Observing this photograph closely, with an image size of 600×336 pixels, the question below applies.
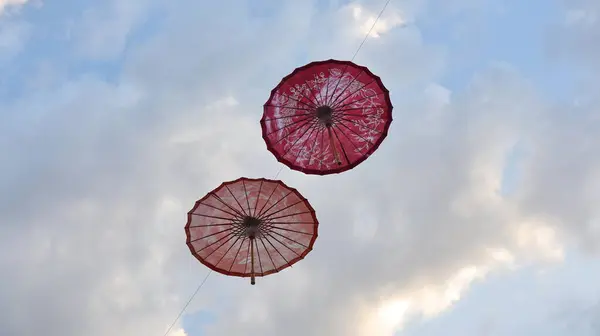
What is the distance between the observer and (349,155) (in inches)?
934

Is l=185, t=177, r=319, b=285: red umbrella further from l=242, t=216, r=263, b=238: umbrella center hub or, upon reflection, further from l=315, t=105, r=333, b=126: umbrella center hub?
l=315, t=105, r=333, b=126: umbrella center hub

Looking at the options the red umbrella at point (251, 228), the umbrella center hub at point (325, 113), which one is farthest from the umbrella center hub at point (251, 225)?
the umbrella center hub at point (325, 113)

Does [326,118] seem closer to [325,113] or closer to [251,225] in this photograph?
[325,113]

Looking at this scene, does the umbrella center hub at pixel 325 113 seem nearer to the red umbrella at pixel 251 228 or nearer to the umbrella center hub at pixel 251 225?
the red umbrella at pixel 251 228

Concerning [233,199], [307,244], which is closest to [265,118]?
[233,199]

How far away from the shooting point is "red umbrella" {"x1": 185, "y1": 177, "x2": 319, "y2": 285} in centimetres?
2392

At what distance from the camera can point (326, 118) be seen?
23812 mm

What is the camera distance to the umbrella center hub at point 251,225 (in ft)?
79.5

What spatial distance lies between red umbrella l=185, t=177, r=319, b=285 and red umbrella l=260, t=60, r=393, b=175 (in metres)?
1.42

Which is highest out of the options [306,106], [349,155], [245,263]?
[306,106]

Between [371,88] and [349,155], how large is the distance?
2352mm

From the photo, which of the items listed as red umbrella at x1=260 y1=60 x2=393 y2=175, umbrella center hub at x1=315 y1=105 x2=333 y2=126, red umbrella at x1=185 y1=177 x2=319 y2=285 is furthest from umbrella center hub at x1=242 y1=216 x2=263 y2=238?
umbrella center hub at x1=315 y1=105 x2=333 y2=126

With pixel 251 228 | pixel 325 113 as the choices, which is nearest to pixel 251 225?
pixel 251 228

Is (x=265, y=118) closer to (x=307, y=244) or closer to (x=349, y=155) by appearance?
(x=349, y=155)
